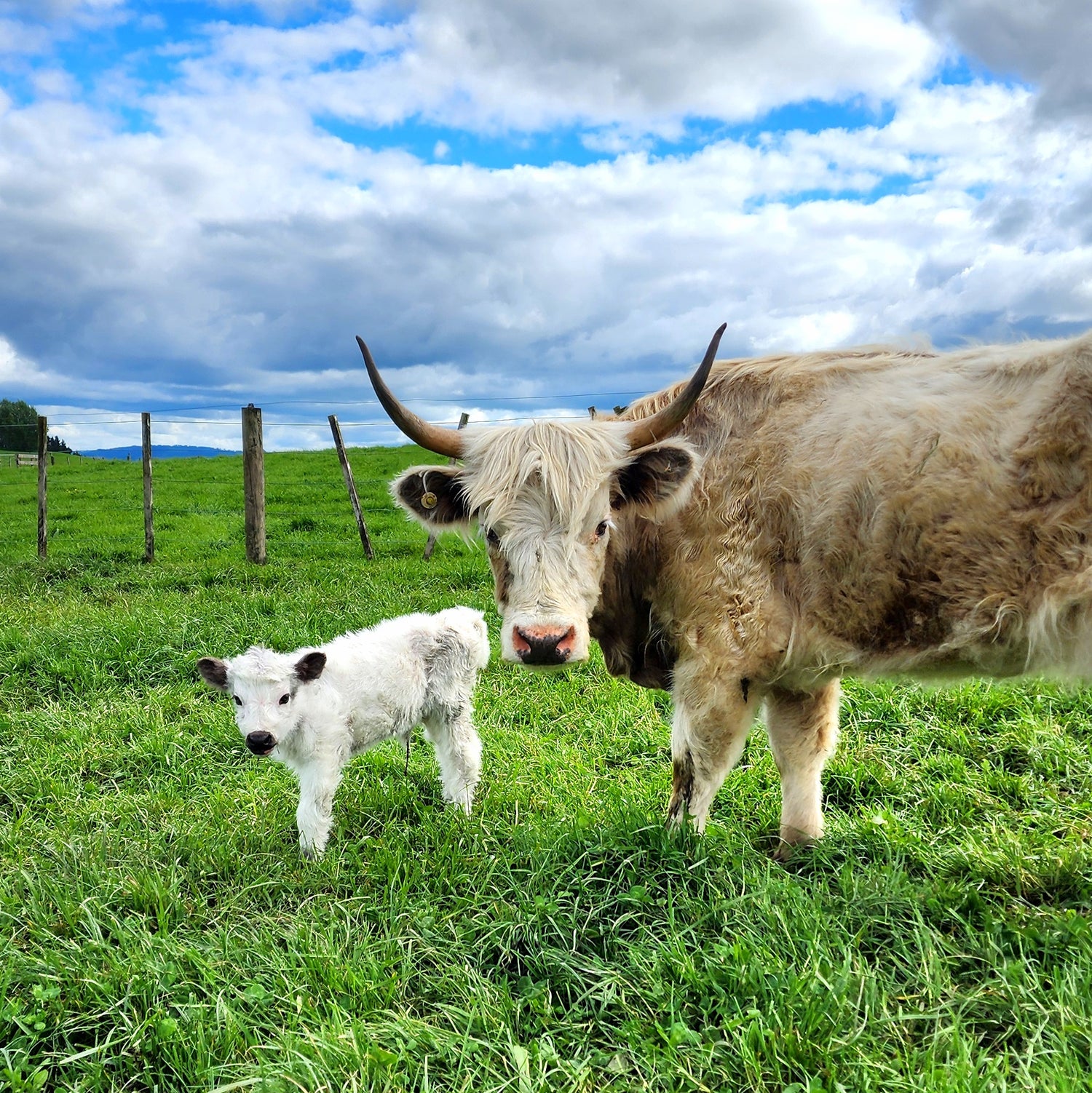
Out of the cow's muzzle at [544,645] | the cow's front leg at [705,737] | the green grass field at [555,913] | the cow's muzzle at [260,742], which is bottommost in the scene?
the green grass field at [555,913]

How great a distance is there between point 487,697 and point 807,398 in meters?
3.94

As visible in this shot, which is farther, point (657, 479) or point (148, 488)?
point (148, 488)

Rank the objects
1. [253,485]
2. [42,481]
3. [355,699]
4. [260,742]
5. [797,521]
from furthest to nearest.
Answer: [42,481] → [253,485] → [355,699] → [260,742] → [797,521]

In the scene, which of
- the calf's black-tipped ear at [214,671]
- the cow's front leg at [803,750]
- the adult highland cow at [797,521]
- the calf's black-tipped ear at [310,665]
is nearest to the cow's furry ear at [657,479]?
the adult highland cow at [797,521]

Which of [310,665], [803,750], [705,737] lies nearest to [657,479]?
[705,737]

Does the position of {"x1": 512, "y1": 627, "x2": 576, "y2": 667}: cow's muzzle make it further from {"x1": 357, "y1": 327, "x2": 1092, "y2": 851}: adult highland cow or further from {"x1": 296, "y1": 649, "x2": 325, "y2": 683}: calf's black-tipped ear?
{"x1": 296, "y1": 649, "x2": 325, "y2": 683}: calf's black-tipped ear

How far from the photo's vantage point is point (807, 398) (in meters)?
3.92

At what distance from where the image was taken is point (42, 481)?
49.1 ft

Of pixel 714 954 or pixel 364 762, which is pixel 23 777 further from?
pixel 714 954

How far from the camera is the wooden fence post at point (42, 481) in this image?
576 inches

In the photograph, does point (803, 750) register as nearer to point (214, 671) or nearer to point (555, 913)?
point (555, 913)

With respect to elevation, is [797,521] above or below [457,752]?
above

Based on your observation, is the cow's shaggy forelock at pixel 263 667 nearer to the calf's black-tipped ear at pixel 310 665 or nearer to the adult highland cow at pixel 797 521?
the calf's black-tipped ear at pixel 310 665

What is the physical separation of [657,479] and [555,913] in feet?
6.36
